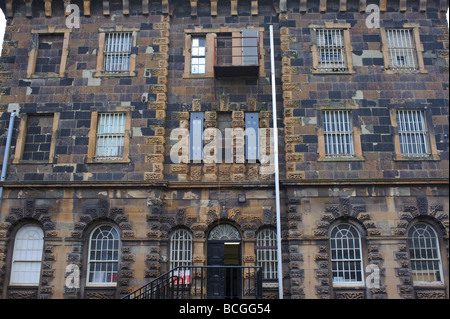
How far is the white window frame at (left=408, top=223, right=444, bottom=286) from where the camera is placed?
14820 mm

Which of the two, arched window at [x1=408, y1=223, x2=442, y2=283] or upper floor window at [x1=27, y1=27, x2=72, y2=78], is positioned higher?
upper floor window at [x1=27, y1=27, x2=72, y2=78]

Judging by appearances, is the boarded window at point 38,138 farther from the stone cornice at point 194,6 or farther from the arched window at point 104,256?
the stone cornice at point 194,6

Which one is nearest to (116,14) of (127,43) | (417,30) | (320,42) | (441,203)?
(127,43)

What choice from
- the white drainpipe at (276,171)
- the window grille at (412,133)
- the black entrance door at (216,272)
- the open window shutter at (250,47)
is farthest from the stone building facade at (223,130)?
the white drainpipe at (276,171)

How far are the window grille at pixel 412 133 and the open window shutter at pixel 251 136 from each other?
18.8 ft

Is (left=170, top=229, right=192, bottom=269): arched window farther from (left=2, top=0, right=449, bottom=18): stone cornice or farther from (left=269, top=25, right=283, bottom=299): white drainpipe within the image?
(left=2, top=0, right=449, bottom=18): stone cornice

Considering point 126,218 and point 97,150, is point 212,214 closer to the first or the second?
point 126,218

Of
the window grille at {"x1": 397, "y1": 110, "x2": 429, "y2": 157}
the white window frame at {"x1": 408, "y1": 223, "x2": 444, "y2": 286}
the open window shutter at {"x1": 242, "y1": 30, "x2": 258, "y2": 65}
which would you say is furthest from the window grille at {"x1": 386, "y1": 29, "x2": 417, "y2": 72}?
the white window frame at {"x1": 408, "y1": 223, "x2": 444, "y2": 286}

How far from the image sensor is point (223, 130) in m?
16.7

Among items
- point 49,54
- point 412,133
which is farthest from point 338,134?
point 49,54

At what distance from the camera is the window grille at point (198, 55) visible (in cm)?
1748

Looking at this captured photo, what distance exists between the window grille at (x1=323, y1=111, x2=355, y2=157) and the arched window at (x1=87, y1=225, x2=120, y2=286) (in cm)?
904

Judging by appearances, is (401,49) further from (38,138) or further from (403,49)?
(38,138)

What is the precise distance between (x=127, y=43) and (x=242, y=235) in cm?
965
